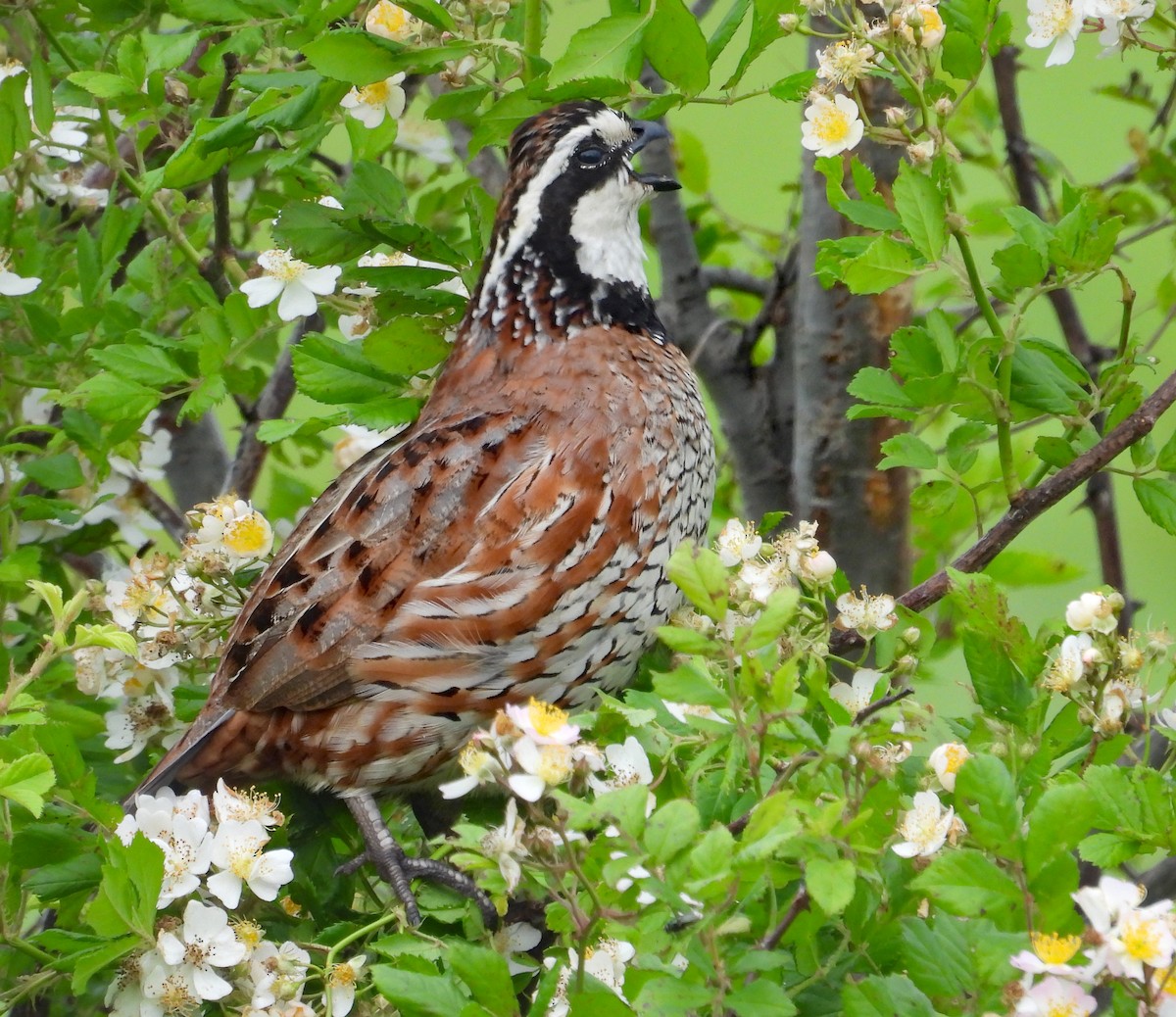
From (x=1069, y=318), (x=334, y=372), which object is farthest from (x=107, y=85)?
(x=1069, y=318)

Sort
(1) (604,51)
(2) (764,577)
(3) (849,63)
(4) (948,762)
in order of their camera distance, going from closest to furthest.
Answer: (4) (948,762) → (2) (764,577) → (3) (849,63) → (1) (604,51)

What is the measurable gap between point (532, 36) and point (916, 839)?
4.63ft

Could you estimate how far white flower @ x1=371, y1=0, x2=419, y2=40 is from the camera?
2217 millimetres

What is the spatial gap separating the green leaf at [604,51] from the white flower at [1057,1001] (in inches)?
49.3

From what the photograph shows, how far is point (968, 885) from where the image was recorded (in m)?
1.38

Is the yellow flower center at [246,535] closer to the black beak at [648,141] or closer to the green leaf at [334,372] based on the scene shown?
the green leaf at [334,372]

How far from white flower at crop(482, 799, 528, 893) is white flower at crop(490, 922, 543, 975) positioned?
447mm

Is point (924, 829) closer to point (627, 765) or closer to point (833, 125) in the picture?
point (627, 765)

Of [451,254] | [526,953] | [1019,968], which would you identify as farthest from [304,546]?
[1019,968]

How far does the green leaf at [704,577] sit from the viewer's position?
1.45 m

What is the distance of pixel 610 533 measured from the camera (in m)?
2.28

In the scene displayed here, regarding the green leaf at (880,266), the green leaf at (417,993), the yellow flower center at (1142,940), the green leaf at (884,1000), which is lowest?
the green leaf at (417,993)

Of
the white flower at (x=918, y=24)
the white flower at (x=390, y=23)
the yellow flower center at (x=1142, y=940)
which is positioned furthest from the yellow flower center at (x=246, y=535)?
the yellow flower center at (x=1142, y=940)

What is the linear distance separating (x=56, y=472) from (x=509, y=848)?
1.53m
